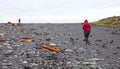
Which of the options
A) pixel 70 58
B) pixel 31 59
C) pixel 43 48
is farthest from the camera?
pixel 43 48

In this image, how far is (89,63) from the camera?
21.6 metres

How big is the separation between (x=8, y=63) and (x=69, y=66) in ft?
12.0

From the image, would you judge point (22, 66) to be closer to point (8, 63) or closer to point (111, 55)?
point (8, 63)

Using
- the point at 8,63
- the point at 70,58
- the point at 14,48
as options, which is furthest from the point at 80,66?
the point at 14,48

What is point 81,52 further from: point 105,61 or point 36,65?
point 36,65

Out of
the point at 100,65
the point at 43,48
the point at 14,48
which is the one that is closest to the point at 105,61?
the point at 100,65

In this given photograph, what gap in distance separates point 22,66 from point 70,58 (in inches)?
177

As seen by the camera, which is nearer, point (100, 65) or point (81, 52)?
point (100, 65)

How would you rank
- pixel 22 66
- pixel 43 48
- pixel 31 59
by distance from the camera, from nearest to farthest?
1. pixel 22 66
2. pixel 31 59
3. pixel 43 48

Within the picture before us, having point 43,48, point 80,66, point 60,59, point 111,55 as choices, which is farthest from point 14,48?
point 111,55

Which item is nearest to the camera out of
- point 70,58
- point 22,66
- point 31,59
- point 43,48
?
point 22,66

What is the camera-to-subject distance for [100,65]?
2139 cm

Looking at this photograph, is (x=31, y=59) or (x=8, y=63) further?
(x=31, y=59)

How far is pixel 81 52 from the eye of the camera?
2603 cm
